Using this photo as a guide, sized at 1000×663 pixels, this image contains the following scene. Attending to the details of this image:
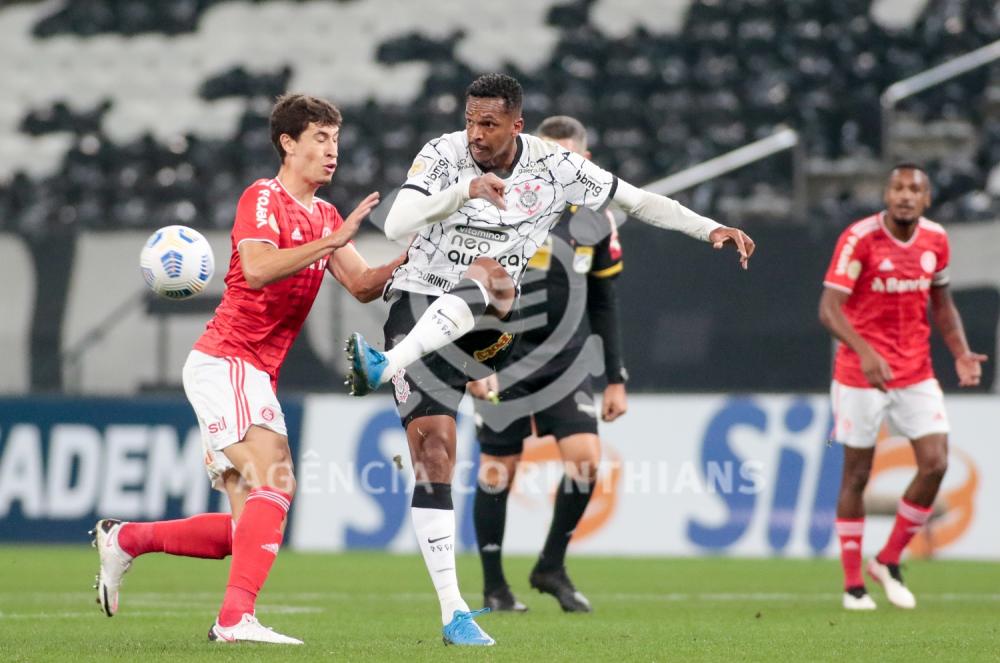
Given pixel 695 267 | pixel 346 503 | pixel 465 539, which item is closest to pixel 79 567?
pixel 346 503

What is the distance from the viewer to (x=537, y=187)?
20.0 ft

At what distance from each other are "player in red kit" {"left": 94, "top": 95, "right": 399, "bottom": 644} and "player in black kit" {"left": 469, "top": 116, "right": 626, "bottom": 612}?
6.65 feet

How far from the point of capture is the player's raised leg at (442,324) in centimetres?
549

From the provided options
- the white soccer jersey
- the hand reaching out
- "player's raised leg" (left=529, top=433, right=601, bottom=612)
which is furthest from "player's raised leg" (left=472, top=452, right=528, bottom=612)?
the hand reaching out

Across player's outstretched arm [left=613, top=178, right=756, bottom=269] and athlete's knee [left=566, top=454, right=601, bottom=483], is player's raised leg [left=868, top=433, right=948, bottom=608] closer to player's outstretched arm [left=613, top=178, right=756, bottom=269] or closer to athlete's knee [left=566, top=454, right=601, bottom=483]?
athlete's knee [left=566, top=454, right=601, bottom=483]

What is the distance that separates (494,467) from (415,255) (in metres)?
2.21

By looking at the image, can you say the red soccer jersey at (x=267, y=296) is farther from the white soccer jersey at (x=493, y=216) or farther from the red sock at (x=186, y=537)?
the red sock at (x=186, y=537)

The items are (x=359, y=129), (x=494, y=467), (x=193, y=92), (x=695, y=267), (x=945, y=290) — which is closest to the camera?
(x=494, y=467)

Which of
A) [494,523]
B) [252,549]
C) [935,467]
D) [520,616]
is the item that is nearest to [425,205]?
[252,549]

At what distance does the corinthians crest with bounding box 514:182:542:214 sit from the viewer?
6039mm

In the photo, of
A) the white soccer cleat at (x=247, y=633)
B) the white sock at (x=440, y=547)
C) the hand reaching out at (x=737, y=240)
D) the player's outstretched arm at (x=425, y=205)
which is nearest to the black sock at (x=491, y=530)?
the white sock at (x=440, y=547)

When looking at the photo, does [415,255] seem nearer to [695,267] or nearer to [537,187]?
[537,187]

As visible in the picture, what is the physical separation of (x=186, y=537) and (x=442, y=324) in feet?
4.57

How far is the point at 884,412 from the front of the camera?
8312mm
